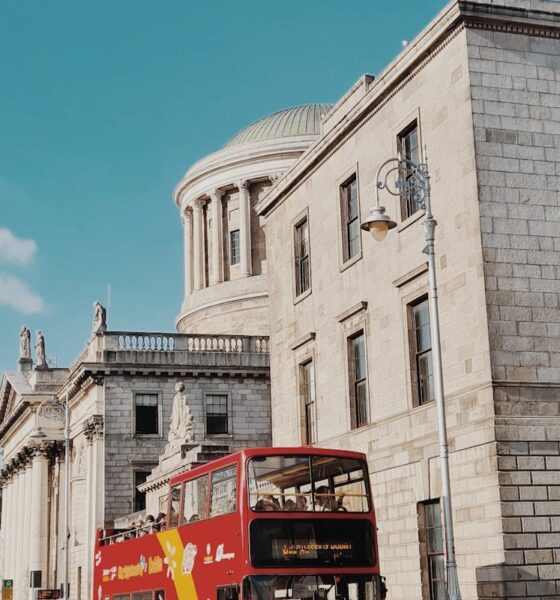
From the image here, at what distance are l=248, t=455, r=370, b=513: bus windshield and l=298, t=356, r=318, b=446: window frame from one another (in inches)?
475

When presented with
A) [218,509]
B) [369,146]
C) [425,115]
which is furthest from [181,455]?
[218,509]

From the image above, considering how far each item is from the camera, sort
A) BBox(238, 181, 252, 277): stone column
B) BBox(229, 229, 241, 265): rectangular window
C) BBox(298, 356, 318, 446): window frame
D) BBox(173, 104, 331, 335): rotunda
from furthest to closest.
Result: BBox(229, 229, 241, 265): rectangular window, BBox(238, 181, 252, 277): stone column, BBox(173, 104, 331, 335): rotunda, BBox(298, 356, 318, 446): window frame

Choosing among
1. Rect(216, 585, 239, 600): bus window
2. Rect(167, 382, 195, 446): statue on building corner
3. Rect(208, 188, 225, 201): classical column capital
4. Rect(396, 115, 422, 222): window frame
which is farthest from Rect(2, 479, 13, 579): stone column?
Rect(216, 585, 239, 600): bus window

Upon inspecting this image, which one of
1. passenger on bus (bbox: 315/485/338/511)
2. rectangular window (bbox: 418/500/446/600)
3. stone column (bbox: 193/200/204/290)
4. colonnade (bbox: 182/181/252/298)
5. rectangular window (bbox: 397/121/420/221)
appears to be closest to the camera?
passenger on bus (bbox: 315/485/338/511)

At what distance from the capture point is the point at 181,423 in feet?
159

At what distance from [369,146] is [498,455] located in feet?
32.9

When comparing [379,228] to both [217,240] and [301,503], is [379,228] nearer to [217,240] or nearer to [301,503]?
[301,503]

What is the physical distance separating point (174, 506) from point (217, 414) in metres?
35.2

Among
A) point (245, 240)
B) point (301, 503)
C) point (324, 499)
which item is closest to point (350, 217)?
point (324, 499)

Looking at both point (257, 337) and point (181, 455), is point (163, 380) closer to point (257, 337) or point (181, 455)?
point (257, 337)

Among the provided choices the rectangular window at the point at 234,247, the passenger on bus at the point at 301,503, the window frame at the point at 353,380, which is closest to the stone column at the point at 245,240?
the rectangular window at the point at 234,247

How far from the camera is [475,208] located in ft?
83.0

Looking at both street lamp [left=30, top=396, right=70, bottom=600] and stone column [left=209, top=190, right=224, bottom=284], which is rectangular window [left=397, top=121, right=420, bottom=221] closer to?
street lamp [left=30, top=396, right=70, bottom=600]

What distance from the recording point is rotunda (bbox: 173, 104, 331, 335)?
238 ft
